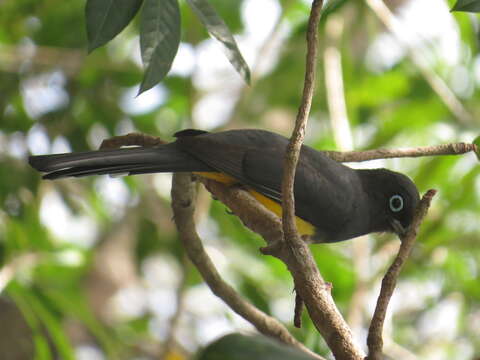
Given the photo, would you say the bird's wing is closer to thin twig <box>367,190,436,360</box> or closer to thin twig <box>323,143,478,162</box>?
thin twig <box>323,143,478,162</box>

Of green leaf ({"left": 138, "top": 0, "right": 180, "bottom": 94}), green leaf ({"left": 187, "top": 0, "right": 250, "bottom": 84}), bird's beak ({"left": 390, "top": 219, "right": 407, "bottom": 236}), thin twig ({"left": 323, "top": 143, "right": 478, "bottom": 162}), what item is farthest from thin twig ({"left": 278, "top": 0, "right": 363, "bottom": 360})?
bird's beak ({"left": 390, "top": 219, "right": 407, "bottom": 236})

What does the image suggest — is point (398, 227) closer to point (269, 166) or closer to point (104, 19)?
point (269, 166)

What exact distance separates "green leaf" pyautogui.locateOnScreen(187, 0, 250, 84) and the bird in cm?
75

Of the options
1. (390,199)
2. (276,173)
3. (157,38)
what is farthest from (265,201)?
(157,38)

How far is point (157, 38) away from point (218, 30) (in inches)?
8.4

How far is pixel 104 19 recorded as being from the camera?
7.06 feet

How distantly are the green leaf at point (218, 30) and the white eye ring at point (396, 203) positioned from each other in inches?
69.1

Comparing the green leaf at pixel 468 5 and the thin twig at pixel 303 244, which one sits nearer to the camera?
the thin twig at pixel 303 244

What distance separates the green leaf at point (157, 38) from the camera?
2.18 metres

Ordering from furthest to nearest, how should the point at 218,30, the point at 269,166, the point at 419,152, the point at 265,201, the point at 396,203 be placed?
the point at 396,203, the point at 265,201, the point at 269,166, the point at 419,152, the point at 218,30

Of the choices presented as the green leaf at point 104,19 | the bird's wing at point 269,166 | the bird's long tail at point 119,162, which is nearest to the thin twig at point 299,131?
the green leaf at point 104,19

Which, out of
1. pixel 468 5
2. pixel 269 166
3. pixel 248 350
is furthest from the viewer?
pixel 269 166

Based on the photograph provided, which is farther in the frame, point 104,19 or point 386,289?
point 104,19

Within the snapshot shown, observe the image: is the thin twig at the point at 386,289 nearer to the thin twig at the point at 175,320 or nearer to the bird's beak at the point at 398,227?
the bird's beak at the point at 398,227
